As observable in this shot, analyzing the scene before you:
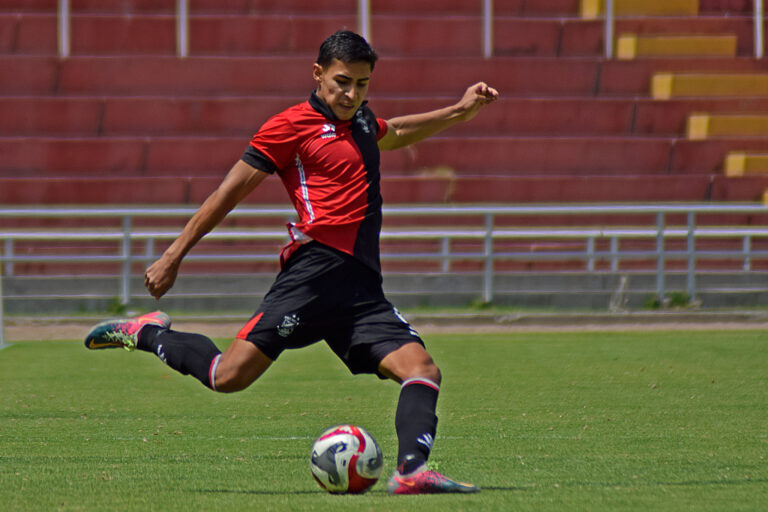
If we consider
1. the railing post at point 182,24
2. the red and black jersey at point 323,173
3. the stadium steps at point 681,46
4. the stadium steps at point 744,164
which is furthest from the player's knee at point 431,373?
the stadium steps at point 681,46

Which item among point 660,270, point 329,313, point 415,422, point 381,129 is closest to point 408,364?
point 415,422

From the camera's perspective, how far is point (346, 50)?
201 inches

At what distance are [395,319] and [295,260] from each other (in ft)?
1.60

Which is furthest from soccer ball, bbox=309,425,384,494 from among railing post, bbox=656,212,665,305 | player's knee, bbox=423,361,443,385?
railing post, bbox=656,212,665,305

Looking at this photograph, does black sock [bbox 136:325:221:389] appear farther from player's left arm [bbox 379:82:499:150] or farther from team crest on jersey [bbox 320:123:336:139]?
player's left arm [bbox 379:82:499:150]

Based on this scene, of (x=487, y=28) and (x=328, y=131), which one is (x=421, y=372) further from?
(x=487, y=28)

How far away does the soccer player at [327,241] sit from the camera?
16.7 feet

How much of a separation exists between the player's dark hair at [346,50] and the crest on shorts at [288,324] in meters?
1.06

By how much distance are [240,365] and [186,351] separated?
406 mm

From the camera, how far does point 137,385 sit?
9.20m

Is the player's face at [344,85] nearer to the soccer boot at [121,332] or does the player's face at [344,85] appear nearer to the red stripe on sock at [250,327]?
the red stripe on sock at [250,327]

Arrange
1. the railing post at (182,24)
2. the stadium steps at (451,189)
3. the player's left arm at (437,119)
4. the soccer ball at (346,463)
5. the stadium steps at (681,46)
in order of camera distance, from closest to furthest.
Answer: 1. the soccer ball at (346,463)
2. the player's left arm at (437,119)
3. the stadium steps at (451,189)
4. the railing post at (182,24)
5. the stadium steps at (681,46)

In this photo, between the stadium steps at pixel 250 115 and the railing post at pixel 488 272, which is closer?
the railing post at pixel 488 272

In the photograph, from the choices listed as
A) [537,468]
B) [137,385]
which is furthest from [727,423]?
[137,385]
